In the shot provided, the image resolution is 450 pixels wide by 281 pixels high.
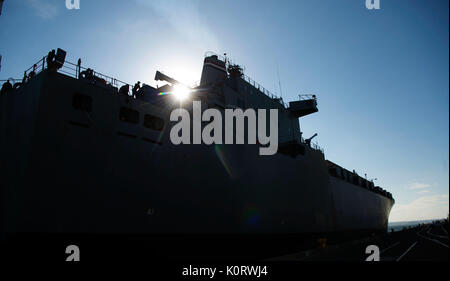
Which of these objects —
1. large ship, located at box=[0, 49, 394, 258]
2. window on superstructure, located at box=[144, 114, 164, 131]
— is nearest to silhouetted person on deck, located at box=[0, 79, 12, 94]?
large ship, located at box=[0, 49, 394, 258]

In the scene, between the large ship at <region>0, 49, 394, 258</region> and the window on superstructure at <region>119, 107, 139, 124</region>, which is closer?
the large ship at <region>0, 49, 394, 258</region>

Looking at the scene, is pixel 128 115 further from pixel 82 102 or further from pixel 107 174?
pixel 107 174

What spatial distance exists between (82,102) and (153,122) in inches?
128

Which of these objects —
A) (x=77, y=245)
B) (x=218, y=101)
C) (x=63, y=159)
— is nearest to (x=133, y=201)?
(x=77, y=245)

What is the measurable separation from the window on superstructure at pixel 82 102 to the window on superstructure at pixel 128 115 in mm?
1343

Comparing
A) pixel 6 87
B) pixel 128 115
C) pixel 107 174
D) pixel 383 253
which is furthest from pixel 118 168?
pixel 383 253

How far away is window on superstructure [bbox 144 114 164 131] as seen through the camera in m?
12.4

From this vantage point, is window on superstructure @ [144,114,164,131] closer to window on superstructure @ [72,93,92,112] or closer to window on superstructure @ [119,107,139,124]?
window on superstructure @ [119,107,139,124]

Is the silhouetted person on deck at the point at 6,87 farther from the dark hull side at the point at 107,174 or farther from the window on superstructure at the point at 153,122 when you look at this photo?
the window on superstructure at the point at 153,122

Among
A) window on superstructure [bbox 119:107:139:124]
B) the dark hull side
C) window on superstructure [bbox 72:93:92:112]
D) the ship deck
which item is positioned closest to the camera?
the dark hull side

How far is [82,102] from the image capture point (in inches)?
418

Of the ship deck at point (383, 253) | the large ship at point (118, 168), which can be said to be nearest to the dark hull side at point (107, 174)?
the large ship at point (118, 168)

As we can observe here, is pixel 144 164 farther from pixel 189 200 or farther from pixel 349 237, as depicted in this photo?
pixel 349 237

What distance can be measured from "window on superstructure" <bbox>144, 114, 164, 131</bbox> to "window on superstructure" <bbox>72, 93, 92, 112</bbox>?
8.32 feet
